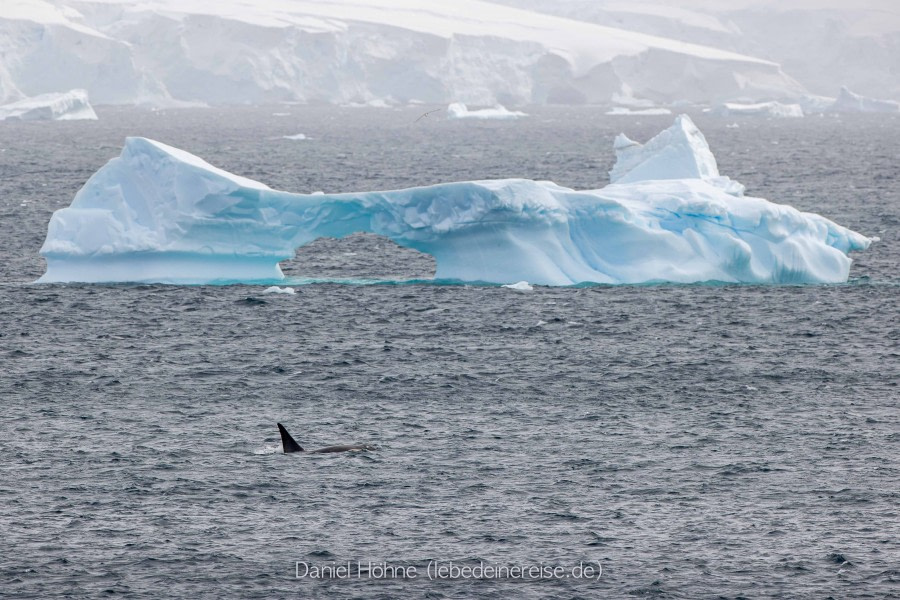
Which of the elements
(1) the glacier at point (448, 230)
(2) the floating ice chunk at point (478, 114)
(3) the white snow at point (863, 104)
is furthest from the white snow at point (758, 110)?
(1) the glacier at point (448, 230)

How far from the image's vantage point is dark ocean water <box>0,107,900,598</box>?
16.4 metres

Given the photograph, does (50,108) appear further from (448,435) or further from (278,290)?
(448,435)

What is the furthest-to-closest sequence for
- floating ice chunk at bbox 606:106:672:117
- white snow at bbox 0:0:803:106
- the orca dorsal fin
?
floating ice chunk at bbox 606:106:672:117, white snow at bbox 0:0:803:106, the orca dorsal fin

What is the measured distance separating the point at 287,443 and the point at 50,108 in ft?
337

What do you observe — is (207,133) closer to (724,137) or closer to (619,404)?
(724,137)

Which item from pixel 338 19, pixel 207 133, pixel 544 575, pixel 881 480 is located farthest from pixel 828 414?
pixel 338 19

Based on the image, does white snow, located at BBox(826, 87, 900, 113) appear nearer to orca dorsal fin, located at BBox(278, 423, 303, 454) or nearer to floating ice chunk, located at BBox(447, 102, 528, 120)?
floating ice chunk, located at BBox(447, 102, 528, 120)

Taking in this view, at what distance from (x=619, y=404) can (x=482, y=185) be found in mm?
10361

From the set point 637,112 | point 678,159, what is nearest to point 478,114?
point 637,112

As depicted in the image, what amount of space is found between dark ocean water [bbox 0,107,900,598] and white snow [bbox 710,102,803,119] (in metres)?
103

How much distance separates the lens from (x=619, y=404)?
77.9ft

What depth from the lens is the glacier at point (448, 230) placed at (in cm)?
3319

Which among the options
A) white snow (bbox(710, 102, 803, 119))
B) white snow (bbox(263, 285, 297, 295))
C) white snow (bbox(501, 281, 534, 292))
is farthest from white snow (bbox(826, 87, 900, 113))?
white snow (bbox(263, 285, 297, 295))

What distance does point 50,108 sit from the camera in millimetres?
115625
